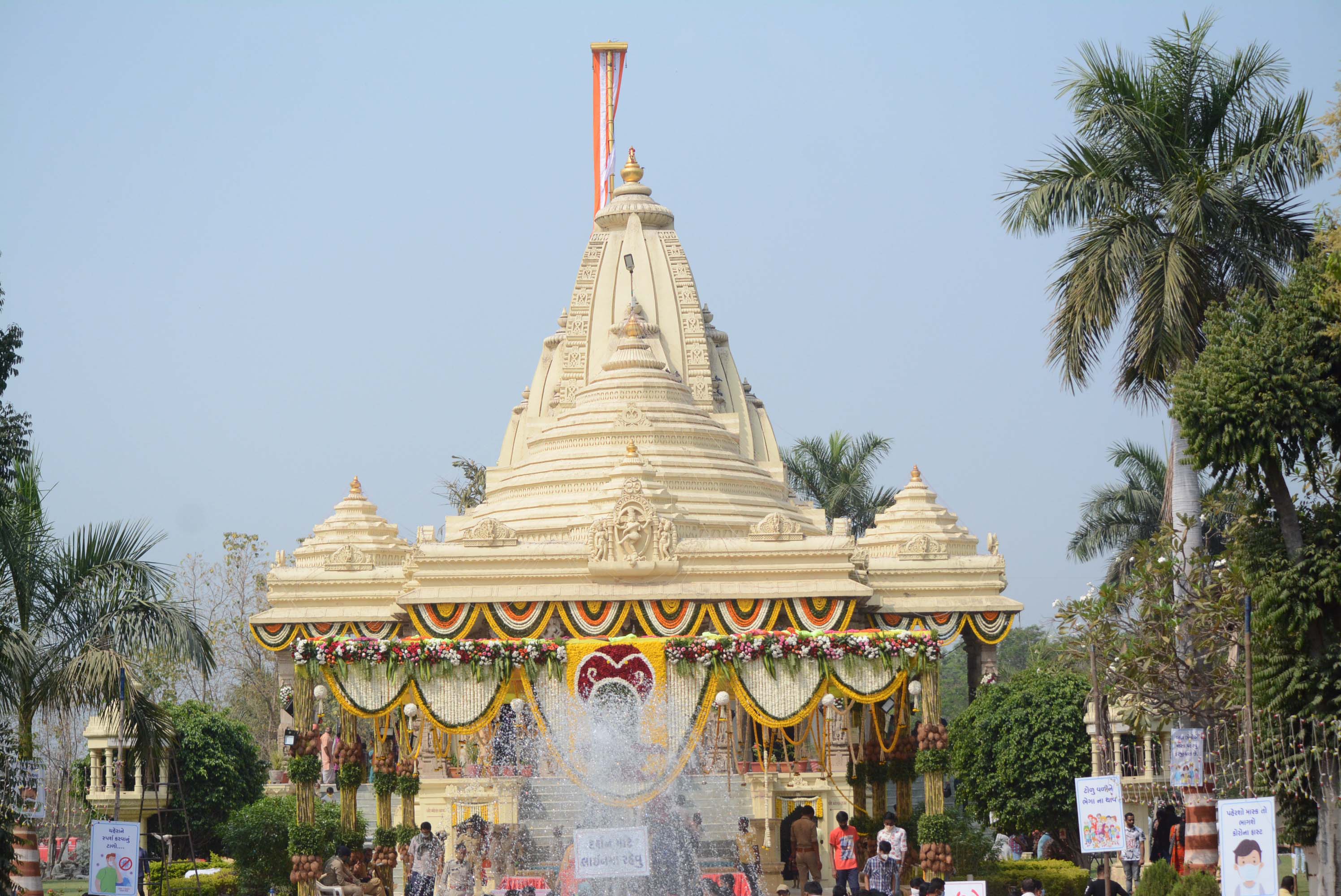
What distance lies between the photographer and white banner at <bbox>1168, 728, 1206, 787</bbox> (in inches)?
831

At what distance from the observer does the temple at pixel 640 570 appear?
109 feet

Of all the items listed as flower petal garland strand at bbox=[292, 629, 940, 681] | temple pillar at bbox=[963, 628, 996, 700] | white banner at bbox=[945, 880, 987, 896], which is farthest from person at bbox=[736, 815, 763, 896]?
temple pillar at bbox=[963, 628, 996, 700]

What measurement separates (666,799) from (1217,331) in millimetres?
10915

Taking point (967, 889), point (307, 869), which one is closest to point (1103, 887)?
point (967, 889)

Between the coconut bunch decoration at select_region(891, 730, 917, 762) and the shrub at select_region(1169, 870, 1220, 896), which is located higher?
the coconut bunch decoration at select_region(891, 730, 917, 762)

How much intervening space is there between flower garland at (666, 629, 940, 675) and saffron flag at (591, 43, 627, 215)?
36.7 meters

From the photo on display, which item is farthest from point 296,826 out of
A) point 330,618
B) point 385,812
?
point 330,618

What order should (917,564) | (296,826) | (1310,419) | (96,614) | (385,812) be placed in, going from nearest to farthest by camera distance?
(1310,419) → (96,614) → (296,826) → (385,812) → (917,564)

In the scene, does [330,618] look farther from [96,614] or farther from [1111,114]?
[1111,114]

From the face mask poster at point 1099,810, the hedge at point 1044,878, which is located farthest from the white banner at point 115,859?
the hedge at point 1044,878

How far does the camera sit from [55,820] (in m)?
38.4

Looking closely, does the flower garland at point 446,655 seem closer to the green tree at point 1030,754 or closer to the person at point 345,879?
the person at point 345,879

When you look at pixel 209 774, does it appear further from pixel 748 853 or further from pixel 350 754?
pixel 748 853

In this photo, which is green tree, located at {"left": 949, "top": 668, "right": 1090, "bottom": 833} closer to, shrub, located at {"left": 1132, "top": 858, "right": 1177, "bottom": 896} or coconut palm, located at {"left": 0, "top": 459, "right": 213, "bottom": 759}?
shrub, located at {"left": 1132, "top": 858, "right": 1177, "bottom": 896}
